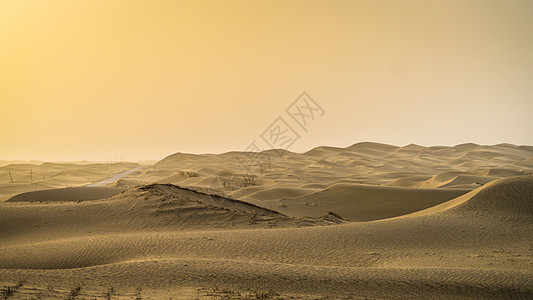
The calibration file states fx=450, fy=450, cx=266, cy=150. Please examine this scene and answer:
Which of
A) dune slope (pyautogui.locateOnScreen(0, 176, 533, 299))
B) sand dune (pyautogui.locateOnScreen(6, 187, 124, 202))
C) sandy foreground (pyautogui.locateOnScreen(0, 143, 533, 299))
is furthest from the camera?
sand dune (pyautogui.locateOnScreen(6, 187, 124, 202))

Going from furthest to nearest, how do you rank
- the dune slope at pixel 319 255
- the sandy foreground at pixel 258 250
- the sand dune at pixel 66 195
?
the sand dune at pixel 66 195
the dune slope at pixel 319 255
the sandy foreground at pixel 258 250

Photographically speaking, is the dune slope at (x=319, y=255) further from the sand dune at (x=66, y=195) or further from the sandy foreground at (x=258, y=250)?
the sand dune at (x=66, y=195)

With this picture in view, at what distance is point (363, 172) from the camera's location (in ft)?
97.2

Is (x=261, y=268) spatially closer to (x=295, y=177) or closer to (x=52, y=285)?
(x=52, y=285)

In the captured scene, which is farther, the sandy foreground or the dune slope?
the dune slope

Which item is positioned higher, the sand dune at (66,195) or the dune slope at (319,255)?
the sand dune at (66,195)

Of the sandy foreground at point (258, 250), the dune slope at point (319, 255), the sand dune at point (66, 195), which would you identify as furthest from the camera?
the sand dune at point (66, 195)

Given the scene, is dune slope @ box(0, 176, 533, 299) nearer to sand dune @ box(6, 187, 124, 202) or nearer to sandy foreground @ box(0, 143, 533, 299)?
sandy foreground @ box(0, 143, 533, 299)

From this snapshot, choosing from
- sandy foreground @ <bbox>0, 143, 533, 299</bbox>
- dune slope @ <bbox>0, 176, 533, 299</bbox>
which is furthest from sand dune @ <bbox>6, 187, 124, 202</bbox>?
dune slope @ <bbox>0, 176, 533, 299</bbox>

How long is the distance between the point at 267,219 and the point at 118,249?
3.90 metres

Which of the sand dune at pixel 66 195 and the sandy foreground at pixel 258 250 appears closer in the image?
the sandy foreground at pixel 258 250

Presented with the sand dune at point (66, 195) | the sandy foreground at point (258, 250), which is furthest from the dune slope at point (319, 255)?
the sand dune at point (66, 195)

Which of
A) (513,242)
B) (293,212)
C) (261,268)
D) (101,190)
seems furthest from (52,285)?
(101,190)

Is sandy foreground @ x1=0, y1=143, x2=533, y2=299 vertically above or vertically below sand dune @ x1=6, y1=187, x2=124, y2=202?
below
